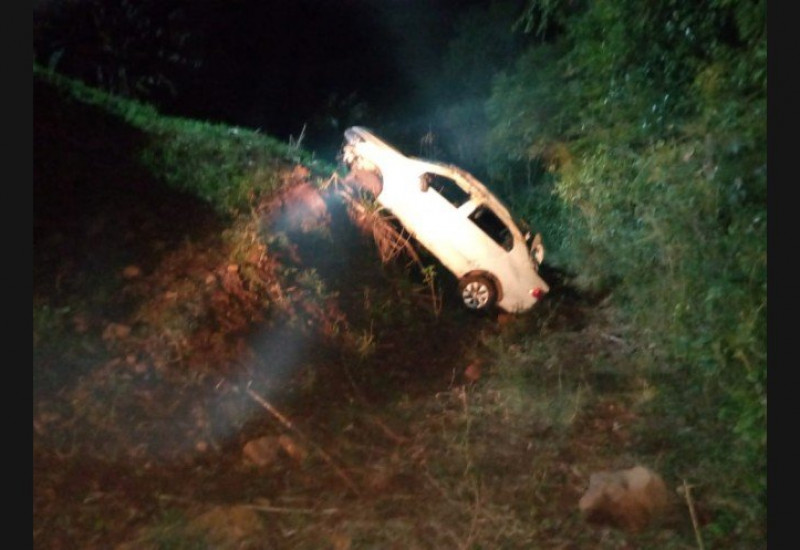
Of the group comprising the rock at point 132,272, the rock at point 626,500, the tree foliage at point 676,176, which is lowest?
the rock at point 626,500

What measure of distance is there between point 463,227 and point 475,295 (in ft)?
3.03

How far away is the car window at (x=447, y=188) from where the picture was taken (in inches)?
396

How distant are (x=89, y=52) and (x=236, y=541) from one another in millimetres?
11607

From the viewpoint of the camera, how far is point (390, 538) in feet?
16.6

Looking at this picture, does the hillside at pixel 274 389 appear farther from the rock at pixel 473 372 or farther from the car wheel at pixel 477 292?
the car wheel at pixel 477 292

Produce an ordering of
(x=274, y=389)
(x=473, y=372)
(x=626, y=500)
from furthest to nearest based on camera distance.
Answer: (x=473, y=372), (x=274, y=389), (x=626, y=500)

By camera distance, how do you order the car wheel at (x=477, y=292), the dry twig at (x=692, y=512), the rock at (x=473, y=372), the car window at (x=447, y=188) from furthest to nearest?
the car window at (x=447, y=188)
the car wheel at (x=477, y=292)
the rock at (x=473, y=372)
the dry twig at (x=692, y=512)

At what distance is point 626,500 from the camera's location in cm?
528

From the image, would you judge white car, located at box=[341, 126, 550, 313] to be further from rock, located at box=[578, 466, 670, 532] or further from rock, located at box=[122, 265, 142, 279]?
rock, located at box=[578, 466, 670, 532]

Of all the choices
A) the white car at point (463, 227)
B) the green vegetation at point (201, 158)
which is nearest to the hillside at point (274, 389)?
the green vegetation at point (201, 158)

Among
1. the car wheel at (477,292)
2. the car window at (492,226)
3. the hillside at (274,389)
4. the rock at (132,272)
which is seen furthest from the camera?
the car window at (492,226)

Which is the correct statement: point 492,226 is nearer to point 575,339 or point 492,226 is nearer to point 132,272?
point 575,339

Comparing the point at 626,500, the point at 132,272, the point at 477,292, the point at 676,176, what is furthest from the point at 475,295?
the point at 626,500

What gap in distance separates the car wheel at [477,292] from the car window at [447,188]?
106 cm
